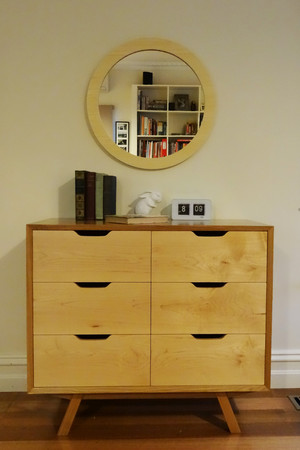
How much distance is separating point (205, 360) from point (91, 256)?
60 cm

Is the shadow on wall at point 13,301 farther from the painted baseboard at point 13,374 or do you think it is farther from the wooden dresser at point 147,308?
the wooden dresser at point 147,308

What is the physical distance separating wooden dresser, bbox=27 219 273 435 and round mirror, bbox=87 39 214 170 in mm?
530

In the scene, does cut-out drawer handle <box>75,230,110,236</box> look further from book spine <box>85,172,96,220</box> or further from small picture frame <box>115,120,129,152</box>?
small picture frame <box>115,120,129,152</box>

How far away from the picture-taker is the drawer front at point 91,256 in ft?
4.99

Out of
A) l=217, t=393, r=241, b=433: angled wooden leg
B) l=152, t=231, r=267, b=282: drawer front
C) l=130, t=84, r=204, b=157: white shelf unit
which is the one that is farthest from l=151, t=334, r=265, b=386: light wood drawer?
l=130, t=84, r=204, b=157: white shelf unit

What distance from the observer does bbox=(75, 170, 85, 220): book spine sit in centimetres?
177

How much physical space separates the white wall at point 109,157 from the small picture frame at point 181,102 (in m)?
0.16

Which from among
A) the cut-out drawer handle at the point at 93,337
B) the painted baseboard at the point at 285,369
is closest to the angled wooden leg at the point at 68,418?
the cut-out drawer handle at the point at 93,337

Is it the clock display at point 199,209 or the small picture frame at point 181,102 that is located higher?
the small picture frame at point 181,102

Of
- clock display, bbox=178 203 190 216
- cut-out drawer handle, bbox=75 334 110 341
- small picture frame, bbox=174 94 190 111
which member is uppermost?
small picture frame, bbox=174 94 190 111

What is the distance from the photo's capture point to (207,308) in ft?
5.09

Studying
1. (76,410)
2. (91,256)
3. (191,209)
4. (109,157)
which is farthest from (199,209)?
(76,410)

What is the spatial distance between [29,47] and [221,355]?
5.32 ft

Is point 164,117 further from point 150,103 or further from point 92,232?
point 92,232
